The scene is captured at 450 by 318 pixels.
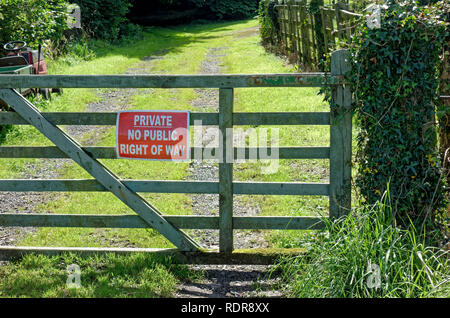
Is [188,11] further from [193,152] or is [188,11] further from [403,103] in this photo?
[403,103]

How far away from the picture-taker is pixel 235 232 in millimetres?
6223

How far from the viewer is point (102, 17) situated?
26.5 m

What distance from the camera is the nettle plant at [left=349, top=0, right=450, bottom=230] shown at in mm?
4605

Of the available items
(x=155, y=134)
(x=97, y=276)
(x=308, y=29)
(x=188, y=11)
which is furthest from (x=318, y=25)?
(x=188, y=11)

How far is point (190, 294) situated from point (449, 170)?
2.49 m

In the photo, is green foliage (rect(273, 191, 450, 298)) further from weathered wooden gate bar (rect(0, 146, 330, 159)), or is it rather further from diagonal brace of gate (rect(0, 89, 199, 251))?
diagonal brace of gate (rect(0, 89, 199, 251))

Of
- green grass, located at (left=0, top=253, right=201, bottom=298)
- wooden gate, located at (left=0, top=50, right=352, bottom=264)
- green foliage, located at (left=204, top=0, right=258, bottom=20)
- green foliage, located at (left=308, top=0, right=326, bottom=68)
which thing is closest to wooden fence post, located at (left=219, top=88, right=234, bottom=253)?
wooden gate, located at (left=0, top=50, right=352, bottom=264)

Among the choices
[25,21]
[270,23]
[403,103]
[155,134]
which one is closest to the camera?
[403,103]

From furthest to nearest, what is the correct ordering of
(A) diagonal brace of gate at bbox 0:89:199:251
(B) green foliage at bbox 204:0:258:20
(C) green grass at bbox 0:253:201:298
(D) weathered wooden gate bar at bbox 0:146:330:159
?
(B) green foliage at bbox 204:0:258:20 → (A) diagonal brace of gate at bbox 0:89:199:251 → (D) weathered wooden gate bar at bbox 0:146:330:159 → (C) green grass at bbox 0:253:201:298

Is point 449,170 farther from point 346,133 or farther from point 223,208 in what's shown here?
point 223,208

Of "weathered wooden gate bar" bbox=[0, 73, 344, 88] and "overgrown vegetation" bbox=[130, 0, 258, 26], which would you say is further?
"overgrown vegetation" bbox=[130, 0, 258, 26]

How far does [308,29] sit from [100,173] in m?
11.6

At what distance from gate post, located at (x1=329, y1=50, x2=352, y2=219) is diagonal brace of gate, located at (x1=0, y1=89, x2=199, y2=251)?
4.48 ft

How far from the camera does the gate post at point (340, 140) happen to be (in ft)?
15.9
